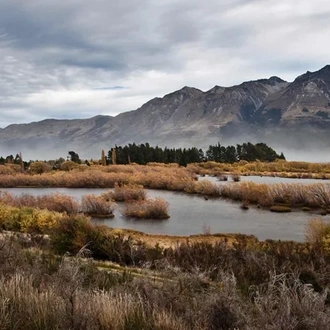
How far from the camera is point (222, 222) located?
984 inches

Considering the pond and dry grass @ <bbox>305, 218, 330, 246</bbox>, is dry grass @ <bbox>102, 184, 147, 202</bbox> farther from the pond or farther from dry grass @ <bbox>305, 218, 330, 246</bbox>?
dry grass @ <bbox>305, 218, 330, 246</bbox>

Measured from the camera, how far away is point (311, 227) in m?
17.5

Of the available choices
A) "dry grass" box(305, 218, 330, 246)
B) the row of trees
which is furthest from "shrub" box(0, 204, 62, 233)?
the row of trees

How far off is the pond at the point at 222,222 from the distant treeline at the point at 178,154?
4683 cm

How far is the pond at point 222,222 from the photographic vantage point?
72.6 feet

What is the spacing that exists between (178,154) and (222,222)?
61931 millimetres

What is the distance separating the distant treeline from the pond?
46.8m

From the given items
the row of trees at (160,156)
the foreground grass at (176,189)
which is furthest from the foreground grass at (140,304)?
the row of trees at (160,156)

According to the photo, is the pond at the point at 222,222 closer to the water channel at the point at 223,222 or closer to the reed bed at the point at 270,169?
the water channel at the point at 223,222

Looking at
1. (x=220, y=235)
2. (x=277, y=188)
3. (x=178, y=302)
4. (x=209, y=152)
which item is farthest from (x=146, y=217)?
(x=209, y=152)

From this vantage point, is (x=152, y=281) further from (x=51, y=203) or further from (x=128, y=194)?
(x=128, y=194)

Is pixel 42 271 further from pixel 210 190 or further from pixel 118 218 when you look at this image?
pixel 210 190

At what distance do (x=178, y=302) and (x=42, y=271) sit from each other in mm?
3412

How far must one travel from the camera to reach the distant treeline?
271 ft
